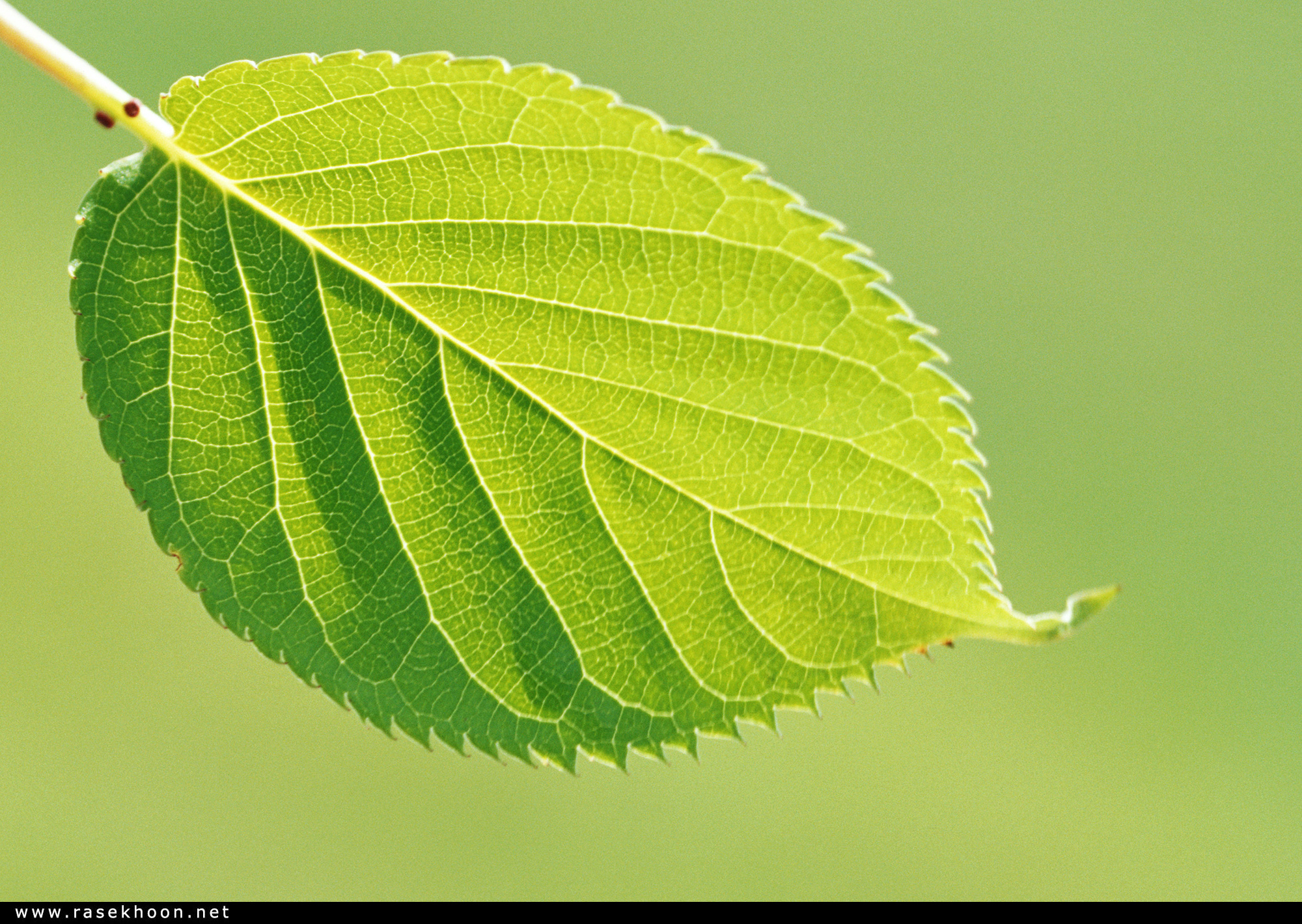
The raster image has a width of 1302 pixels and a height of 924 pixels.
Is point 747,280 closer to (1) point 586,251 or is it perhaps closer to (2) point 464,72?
(1) point 586,251

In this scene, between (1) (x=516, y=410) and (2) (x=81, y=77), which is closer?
(2) (x=81, y=77)

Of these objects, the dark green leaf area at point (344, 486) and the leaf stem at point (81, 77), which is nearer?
the leaf stem at point (81, 77)

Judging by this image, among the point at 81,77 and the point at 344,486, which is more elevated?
the point at 81,77

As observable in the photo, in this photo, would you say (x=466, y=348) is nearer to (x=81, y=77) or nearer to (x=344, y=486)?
(x=344, y=486)

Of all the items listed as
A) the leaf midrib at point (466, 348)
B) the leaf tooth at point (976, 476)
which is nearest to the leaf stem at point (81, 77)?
the leaf midrib at point (466, 348)

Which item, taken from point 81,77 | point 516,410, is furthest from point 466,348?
point 81,77

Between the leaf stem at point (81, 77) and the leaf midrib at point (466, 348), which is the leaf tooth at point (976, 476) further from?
the leaf stem at point (81, 77)
